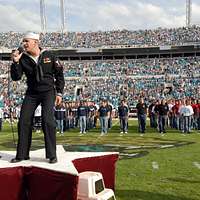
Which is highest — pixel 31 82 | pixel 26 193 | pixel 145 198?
pixel 31 82

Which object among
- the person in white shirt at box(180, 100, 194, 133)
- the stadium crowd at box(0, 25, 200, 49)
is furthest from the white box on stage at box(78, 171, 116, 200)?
the stadium crowd at box(0, 25, 200, 49)

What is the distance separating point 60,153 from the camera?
6.44m

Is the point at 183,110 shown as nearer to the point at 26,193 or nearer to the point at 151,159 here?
the point at 151,159

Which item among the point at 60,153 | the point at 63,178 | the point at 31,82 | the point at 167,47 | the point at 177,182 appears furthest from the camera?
the point at 167,47

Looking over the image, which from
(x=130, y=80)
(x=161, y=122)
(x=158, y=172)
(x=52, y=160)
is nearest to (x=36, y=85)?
(x=52, y=160)

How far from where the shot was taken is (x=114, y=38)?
65250 millimetres

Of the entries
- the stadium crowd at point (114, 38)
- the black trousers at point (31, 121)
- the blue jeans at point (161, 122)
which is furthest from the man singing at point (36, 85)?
the stadium crowd at point (114, 38)

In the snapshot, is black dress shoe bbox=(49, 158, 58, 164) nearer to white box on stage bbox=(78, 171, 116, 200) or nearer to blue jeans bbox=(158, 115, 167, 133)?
white box on stage bbox=(78, 171, 116, 200)

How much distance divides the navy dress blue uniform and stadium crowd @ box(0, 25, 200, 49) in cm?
5612

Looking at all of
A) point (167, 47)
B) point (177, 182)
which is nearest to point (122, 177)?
point (177, 182)

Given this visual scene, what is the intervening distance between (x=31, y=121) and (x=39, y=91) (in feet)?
1.40

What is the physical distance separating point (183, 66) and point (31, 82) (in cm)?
5214

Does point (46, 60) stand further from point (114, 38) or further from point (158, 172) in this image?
point (114, 38)

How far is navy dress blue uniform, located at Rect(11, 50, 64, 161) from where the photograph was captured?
18.9 feet
